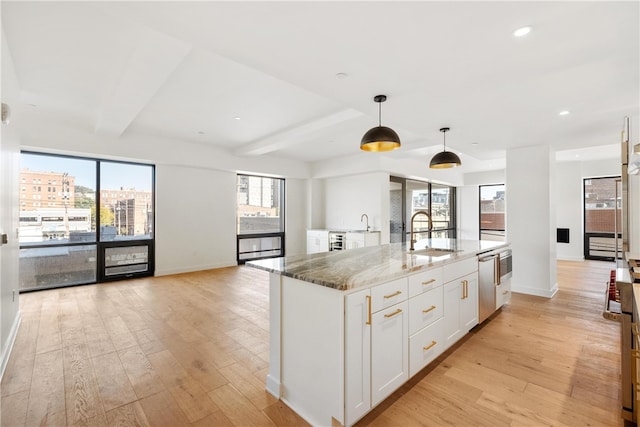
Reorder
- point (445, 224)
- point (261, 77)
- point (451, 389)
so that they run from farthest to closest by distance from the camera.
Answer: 1. point (445, 224)
2. point (261, 77)
3. point (451, 389)

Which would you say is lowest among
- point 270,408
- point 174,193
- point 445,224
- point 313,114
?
point 270,408

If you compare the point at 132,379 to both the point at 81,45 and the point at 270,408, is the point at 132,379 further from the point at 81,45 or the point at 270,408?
the point at 81,45

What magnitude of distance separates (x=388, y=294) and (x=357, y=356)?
442 mm

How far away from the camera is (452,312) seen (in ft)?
8.80

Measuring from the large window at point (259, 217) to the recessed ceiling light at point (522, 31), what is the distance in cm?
631

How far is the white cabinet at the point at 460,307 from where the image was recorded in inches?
103

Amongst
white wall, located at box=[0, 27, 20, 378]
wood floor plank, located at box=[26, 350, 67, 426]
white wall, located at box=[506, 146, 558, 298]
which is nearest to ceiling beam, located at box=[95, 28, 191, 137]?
white wall, located at box=[0, 27, 20, 378]

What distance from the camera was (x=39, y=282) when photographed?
486 cm

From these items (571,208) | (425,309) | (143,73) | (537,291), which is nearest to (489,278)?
(425,309)

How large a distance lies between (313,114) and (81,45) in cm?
260

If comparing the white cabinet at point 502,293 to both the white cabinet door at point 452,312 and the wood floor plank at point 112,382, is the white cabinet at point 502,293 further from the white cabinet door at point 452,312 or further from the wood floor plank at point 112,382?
the wood floor plank at point 112,382

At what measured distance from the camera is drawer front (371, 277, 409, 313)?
1838mm

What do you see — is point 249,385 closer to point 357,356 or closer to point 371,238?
point 357,356

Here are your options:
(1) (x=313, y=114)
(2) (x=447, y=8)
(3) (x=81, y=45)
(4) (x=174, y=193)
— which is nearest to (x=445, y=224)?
(1) (x=313, y=114)
